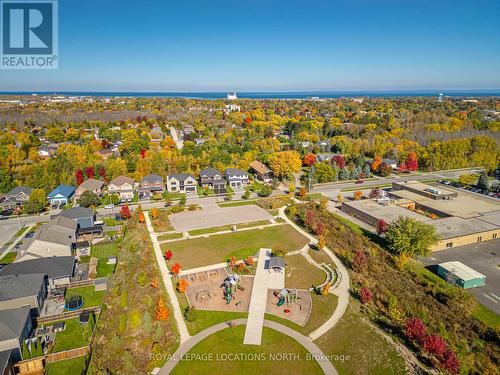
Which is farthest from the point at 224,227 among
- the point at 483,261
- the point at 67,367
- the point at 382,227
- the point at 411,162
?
the point at 411,162

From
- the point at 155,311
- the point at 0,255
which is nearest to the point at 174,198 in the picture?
the point at 0,255

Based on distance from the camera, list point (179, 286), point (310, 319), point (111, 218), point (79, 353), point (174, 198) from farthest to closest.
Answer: point (174, 198) < point (111, 218) < point (179, 286) < point (310, 319) < point (79, 353)

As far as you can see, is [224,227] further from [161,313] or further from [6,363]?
[6,363]

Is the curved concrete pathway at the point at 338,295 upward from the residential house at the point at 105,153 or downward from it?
downward

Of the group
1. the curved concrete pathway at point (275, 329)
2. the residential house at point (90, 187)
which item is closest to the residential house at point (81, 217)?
the residential house at point (90, 187)

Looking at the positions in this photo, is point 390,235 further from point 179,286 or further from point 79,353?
point 79,353

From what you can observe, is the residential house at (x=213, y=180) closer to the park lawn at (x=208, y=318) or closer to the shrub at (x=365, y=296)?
the park lawn at (x=208, y=318)
